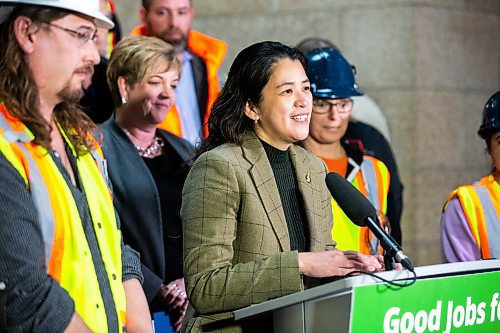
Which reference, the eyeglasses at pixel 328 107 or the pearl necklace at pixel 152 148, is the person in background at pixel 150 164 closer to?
the pearl necklace at pixel 152 148

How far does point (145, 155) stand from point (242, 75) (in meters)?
1.52

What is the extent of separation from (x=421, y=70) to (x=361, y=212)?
498 centimetres

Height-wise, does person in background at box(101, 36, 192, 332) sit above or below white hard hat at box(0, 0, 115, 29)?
below

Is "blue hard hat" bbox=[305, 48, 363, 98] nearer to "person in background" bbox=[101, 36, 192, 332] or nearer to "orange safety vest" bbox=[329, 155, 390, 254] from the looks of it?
"orange safety vest" bbox=[329, 155, 390, 254]

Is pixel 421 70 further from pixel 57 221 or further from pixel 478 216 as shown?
pixel 57 221

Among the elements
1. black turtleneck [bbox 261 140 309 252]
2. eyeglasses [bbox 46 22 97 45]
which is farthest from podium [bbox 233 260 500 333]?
eyeglasses [bbox 46 22 97 45]

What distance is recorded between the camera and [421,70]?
782 centimetres

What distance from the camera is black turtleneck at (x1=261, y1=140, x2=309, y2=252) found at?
11.5 ft

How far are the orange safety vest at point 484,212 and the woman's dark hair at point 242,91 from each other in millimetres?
1354

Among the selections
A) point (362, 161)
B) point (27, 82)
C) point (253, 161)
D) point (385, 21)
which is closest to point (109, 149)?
point (362, 161)

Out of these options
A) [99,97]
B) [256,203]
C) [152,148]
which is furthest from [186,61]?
[256,203]

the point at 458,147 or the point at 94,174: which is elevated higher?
the point at 94,174

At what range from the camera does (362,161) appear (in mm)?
5238

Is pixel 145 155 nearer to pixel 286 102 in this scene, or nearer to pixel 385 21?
pixel 286 102
